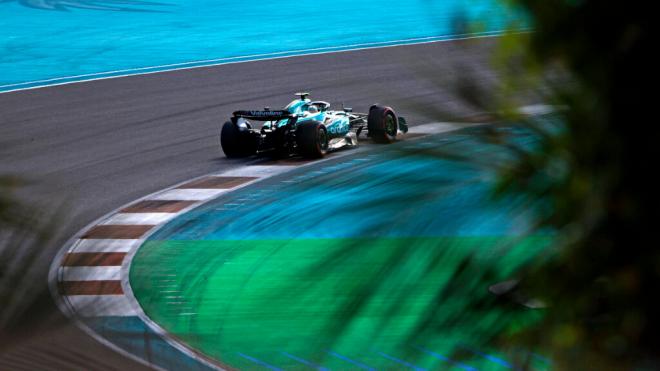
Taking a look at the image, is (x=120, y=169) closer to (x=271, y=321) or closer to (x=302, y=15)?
(x=271, y=321)

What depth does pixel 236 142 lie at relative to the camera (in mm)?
14336

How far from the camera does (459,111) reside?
1.22 meters

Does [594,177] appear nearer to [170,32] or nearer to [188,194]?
[188,194]

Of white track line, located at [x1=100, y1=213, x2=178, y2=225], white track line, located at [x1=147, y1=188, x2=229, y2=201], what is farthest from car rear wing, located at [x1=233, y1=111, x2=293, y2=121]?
white track line, located at [x1=100, y1=213, x2=178, y2=225]

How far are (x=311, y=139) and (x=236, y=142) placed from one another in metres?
1.20

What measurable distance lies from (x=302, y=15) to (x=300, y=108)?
16.0 m

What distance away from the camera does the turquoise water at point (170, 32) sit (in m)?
23.8

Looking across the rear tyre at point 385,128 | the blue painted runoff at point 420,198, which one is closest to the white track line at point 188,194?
the rear tyre at point 385,128

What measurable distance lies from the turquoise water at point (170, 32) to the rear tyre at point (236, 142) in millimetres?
7414

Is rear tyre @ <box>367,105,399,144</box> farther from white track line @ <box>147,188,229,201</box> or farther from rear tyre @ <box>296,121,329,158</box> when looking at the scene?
white track line @ <box>147,188,229,201</box>

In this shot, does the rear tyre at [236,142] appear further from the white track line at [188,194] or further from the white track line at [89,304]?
the white track line at [89,304]

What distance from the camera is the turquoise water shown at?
23.8 m

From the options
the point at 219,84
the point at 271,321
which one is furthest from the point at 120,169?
the point at 271,321

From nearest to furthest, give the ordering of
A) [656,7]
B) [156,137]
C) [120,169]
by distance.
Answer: [656,7]
[120,169]
[156,137]
